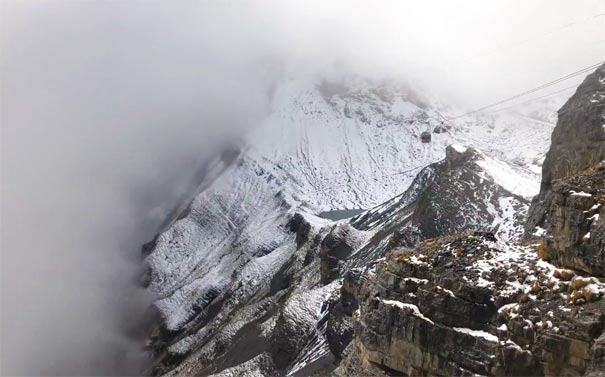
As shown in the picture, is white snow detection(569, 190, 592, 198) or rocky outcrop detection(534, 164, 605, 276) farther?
white snow detection(569, 190, 592, 198)

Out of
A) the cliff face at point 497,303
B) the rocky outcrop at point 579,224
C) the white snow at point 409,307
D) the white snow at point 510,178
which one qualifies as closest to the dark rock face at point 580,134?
the white snow at point 510,178

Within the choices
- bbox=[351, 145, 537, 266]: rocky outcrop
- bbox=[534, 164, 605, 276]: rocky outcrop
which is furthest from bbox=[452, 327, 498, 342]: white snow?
bbox=[351, 145, 537, 266]: rocky outcrop

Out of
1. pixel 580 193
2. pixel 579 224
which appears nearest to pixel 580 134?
pixel 580 193

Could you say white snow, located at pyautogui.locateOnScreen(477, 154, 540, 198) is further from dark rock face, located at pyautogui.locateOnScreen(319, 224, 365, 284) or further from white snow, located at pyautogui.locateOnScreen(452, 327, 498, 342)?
white snow, located at pyautogui.locateOnScreen(452, 327, 498, 342)

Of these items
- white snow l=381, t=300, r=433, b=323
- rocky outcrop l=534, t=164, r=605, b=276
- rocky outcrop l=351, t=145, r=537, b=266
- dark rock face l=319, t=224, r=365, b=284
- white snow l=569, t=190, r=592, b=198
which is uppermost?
white snow l=569, t=190, r=592, b=198

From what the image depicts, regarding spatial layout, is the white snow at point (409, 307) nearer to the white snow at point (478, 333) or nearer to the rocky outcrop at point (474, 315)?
the rocky outcrop at point (474, 315)

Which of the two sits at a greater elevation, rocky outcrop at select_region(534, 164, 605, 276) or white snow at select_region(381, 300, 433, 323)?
rocky outcrop at select_region(534, 164, 605, 276)

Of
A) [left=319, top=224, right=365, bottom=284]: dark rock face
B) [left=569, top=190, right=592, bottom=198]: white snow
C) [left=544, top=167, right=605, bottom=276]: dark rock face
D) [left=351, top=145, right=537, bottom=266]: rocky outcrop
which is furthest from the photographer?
[left=319, top=224, right=365, bottom=284]: dark rock face

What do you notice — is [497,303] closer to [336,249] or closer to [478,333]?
[478,333]
